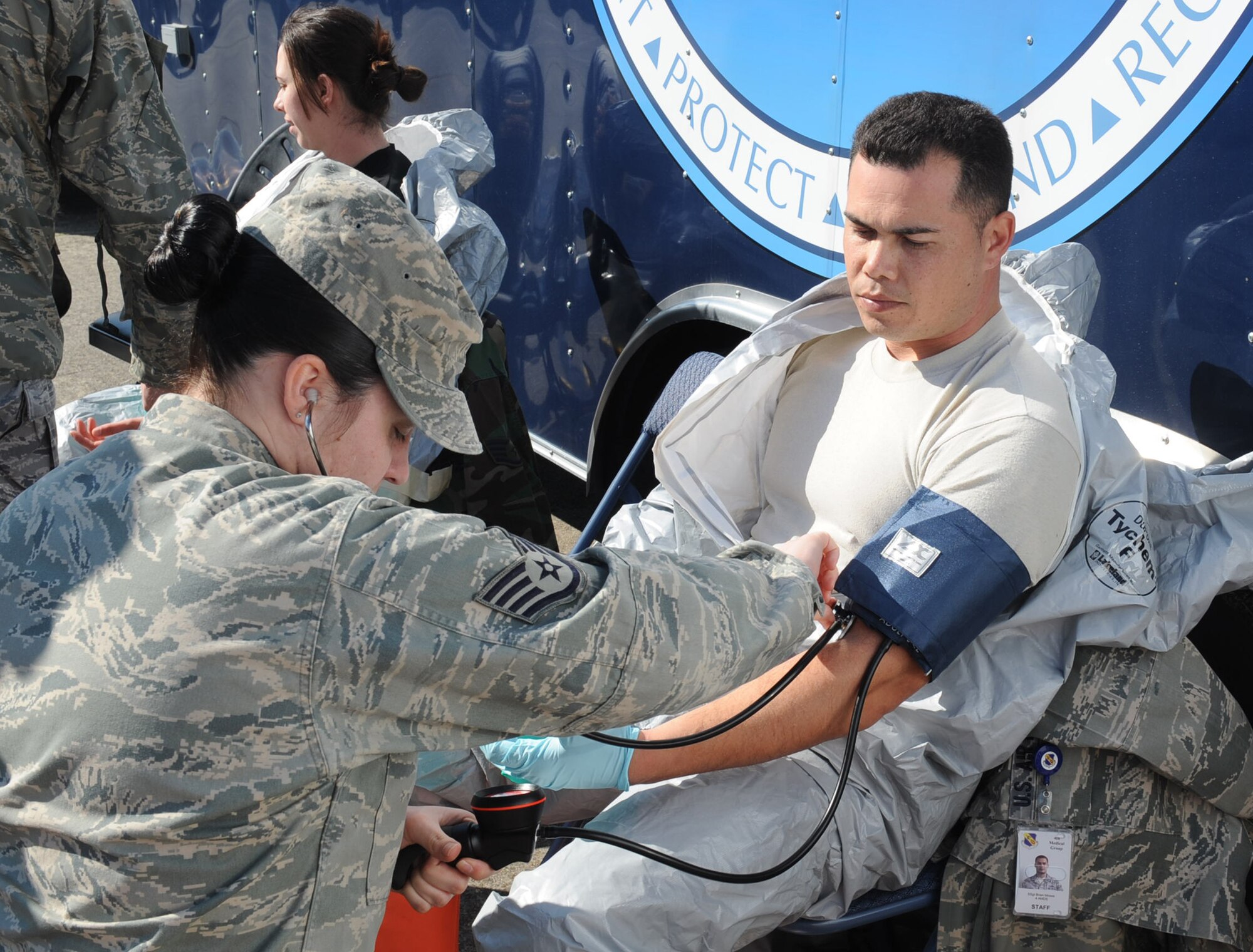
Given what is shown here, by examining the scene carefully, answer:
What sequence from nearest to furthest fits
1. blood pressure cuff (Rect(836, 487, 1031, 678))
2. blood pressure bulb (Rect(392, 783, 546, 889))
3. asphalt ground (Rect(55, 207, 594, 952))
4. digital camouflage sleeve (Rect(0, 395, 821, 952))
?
digital camouflage sleeve (Rect(0, 395, 821, 952)) → blood pressure bulb (Rect(392, 783, 546, 889)) → blood pressure cuff (Rect(836, 487, 1031, 678)) → asphalt ground (Rect(55, 207, 594, 952))

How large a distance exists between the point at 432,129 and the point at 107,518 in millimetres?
2503

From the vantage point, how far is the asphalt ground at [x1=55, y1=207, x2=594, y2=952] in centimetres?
270

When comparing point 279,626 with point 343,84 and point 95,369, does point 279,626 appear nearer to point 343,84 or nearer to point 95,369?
point 343,84

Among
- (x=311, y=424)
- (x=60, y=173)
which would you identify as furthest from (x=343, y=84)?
(x=311, y=424)

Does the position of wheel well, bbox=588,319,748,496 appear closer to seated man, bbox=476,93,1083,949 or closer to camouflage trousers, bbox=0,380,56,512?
seated man, bbox=476,93,1083,949

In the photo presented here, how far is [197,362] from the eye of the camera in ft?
4.37


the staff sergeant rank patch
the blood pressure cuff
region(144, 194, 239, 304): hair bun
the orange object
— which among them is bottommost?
the orange object

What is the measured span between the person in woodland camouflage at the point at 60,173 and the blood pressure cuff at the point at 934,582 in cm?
141

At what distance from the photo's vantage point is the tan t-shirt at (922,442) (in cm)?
182

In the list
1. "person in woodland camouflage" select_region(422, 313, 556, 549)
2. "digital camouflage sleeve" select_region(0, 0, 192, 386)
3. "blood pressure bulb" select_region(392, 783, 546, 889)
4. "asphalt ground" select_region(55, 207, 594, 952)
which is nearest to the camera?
"blood pressure bulb" select_region(392, 783, 546, 889)

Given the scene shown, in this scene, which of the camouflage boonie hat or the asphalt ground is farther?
the asphalt ground

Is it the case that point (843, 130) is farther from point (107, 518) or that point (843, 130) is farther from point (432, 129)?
point (107, 518)

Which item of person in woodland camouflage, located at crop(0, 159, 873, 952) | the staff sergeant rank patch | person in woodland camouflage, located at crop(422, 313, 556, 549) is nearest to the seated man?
person in woodland camouflage, located at crop(0, 159, 873, 952)

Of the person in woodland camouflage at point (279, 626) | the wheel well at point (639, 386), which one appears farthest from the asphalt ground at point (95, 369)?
the person in woodland camouflage at point (279, 626)
